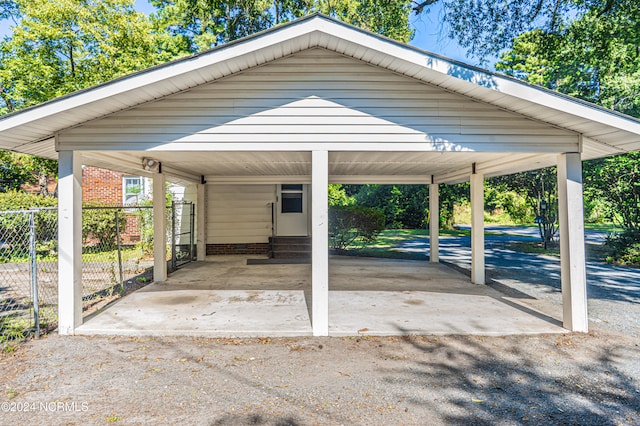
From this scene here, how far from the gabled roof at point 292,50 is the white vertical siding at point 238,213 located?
786 centimetres

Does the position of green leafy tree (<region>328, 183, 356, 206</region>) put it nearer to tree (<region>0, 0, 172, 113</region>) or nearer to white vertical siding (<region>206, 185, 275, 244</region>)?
white vertical siding (<region>206, 185, 275, 244</region>)

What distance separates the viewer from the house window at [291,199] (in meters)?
13.1

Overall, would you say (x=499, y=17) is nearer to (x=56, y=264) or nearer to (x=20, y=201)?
(x=56, y=264)

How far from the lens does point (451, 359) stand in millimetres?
4152

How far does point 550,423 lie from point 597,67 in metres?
13.7

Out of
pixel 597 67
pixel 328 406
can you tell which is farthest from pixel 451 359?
pixel 597 67

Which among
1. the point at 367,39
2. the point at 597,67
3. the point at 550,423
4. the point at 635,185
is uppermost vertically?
the point at 597,67

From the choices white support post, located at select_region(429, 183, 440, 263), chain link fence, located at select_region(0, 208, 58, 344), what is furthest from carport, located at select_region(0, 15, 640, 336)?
white support post, located at select_region(429, 183, 440, 263)

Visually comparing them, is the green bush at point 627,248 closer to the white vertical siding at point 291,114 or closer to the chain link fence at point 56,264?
the white vertical siding at point 291,114

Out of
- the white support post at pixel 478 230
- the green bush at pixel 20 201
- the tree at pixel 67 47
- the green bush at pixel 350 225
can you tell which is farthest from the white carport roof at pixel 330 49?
the tree at pixel 67 47

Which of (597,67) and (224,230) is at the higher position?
(597,67)

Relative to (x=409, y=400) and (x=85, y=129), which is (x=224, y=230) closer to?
(x=85, y=129)

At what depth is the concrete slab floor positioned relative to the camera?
16.5 feet

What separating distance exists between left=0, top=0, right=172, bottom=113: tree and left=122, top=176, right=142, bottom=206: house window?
4.66 m
